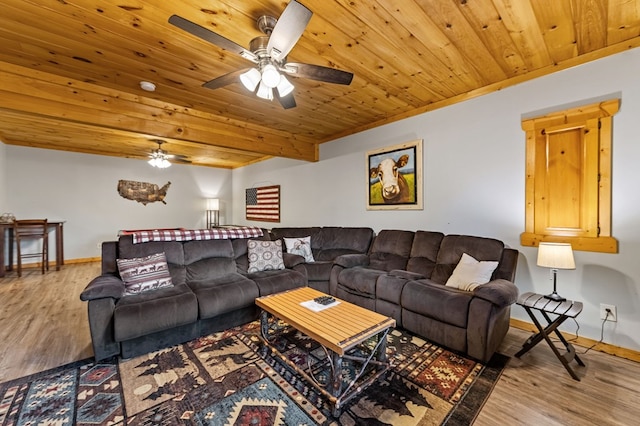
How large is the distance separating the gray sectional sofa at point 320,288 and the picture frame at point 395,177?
1.60 feet

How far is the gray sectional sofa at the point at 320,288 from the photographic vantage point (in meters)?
2.11

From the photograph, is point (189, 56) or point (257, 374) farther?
point (189, 56)

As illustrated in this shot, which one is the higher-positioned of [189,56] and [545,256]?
[189,56]

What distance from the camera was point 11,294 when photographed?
3.69 meters

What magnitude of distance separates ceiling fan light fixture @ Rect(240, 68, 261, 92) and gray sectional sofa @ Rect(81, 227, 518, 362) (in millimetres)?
1850

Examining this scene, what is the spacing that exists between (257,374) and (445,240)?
7.71 ft

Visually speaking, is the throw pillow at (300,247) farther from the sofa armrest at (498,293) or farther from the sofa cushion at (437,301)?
the sofa armrest at (498,293)

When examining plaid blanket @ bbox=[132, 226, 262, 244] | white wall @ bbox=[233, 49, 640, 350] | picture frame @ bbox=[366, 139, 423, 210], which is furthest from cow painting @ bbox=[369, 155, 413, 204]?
plaid blanket @ bbox=[132, 226, 262, 244]

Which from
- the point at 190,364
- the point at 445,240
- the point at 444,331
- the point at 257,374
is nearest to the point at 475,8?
the point at 445,240

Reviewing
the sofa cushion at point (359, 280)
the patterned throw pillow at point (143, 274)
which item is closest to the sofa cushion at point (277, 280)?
the sofa cushion at point (359, 280)

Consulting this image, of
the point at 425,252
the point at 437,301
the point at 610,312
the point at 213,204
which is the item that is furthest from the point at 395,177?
the point at 213,204

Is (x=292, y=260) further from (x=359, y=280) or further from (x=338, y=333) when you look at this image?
(x=338, y=333)

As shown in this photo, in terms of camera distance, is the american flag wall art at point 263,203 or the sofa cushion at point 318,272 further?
the american flag wall art at point 263,203

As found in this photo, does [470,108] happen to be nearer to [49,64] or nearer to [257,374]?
[257,374]
